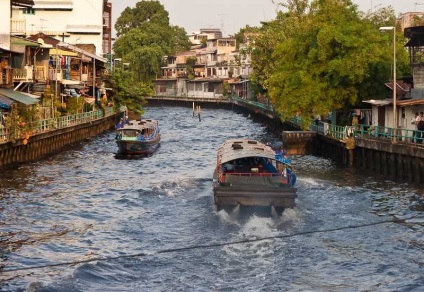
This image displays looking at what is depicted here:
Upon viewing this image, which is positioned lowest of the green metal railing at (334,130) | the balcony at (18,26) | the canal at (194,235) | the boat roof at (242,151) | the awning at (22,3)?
the canal at (194,235)

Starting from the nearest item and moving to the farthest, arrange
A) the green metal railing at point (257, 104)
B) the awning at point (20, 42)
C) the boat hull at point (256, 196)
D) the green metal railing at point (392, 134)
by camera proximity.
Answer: the boat hull at point (256, 196)
the green metal railing at point (392, 134)
the awning at point (20, 42)
the green metal railing at point (257, 104)

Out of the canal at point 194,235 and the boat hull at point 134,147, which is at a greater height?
the boat hull at point 134,147

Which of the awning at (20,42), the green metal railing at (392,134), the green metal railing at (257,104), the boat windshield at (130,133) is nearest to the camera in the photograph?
the green metal railing at (392,134)

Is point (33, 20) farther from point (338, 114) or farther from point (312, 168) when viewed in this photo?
point (312, 168)

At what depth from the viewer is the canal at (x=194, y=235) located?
2578cm

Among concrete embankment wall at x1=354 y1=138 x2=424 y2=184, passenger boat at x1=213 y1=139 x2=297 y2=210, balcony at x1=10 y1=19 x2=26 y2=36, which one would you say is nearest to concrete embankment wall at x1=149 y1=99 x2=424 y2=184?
concrete embankment wall at x1=354 y1=138 x2=424 y2=184

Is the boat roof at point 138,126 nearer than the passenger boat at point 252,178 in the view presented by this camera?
No

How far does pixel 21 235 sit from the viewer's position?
32.3 m

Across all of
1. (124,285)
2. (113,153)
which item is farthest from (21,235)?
(113,153)

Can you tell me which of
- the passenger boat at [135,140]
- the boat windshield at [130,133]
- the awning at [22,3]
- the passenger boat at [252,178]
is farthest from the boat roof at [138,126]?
the passenger boat at [252,178]

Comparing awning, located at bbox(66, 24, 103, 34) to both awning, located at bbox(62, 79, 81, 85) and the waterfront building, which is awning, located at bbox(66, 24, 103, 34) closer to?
the waterfront building

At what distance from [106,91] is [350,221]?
79408mm

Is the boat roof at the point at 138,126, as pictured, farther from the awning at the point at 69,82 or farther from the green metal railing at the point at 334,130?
the green metal railing at the point at 334,130

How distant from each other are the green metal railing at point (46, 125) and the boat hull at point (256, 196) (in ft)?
68.5
